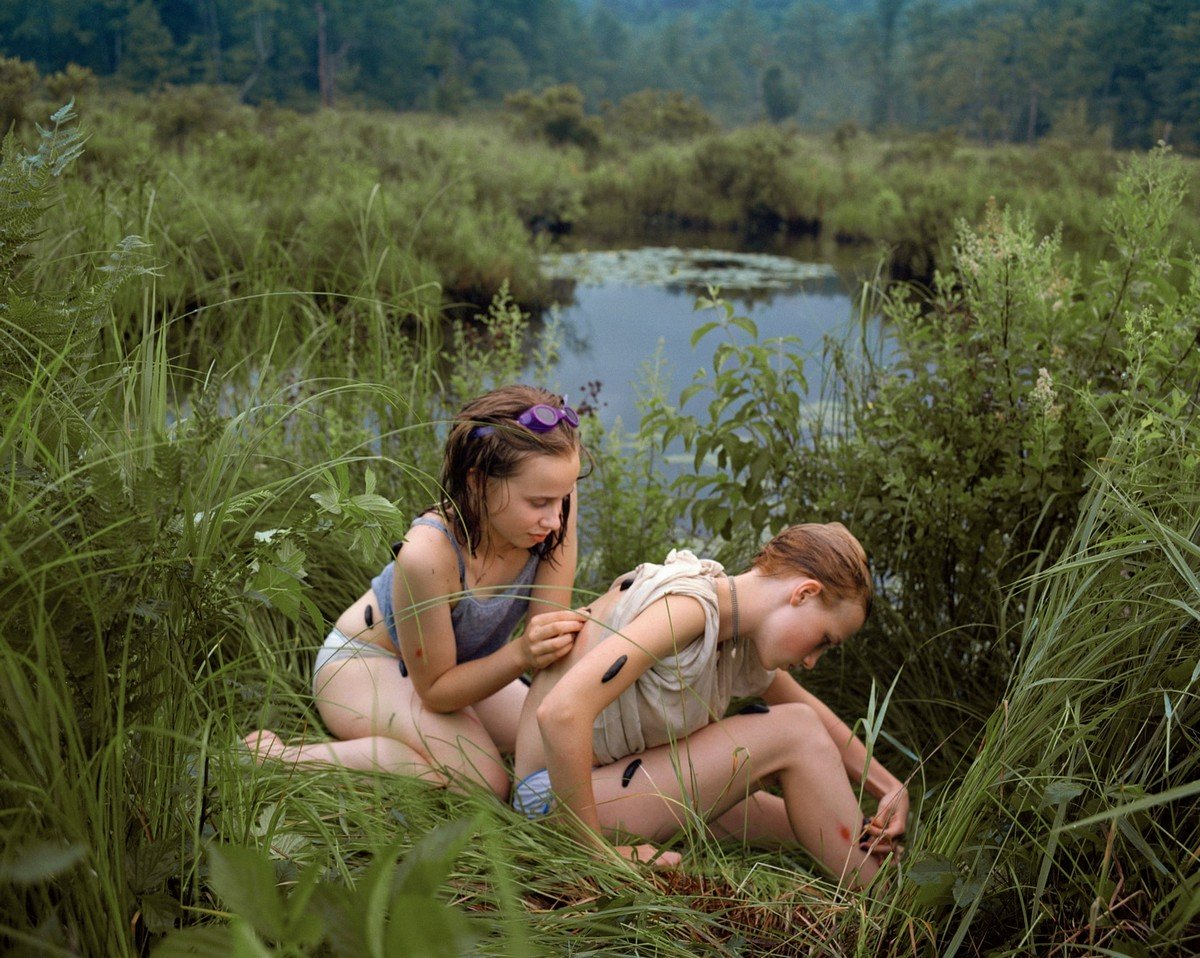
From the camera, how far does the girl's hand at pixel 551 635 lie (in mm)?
2098

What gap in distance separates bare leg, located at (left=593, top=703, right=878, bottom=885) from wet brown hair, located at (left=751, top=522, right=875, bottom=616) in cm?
29

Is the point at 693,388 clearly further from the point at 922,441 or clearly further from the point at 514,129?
the point at 514,129

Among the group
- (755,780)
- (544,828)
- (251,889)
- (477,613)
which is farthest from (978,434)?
(251,889)

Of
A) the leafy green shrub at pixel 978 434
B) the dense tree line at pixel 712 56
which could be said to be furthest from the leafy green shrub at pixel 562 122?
the leafy green shrub at pixel 978 434

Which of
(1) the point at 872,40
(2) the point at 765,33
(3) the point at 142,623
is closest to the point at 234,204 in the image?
(3) the point at 142,623

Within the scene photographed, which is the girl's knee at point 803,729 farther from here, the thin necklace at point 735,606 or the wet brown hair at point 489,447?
the wet brown hair at point 489,447

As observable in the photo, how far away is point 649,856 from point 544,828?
25cm

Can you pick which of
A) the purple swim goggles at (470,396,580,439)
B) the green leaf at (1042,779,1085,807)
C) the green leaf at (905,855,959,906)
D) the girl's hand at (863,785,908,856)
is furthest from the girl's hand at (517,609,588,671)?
the green leaf at (1042,779,1085,807)

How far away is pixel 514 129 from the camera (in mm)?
24562

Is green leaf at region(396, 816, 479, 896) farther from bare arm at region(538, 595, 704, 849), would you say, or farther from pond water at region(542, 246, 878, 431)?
pond water at region(542, 246, 878, 431)

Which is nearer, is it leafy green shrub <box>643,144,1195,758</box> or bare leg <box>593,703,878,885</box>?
bare leg <box>593,703,878,885</box>

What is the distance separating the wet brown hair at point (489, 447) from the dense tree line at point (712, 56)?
266 inches

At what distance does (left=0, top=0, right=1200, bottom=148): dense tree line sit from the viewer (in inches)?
663

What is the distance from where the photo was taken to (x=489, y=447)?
80.9 inches
